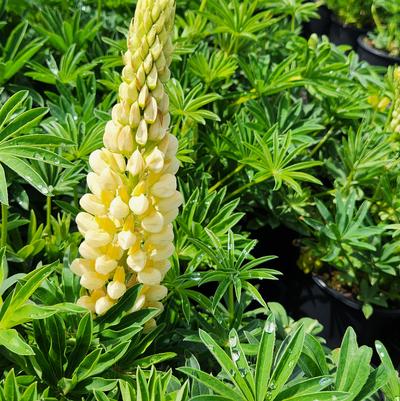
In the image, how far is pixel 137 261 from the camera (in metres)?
1.24

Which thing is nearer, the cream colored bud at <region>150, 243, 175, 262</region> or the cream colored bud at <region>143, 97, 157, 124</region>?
the cream colored bud at <region>143, 97, 157, 124</region>

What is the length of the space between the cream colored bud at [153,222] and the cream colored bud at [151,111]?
206 mm

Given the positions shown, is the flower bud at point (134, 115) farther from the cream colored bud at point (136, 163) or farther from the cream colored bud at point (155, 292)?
the cream colored bud at point (155, 292)

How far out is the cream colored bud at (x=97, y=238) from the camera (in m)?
1.22

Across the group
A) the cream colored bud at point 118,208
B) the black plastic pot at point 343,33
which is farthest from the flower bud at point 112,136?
the black plastic pot at point 343,33

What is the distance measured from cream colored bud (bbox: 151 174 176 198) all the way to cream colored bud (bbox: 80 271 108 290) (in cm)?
24

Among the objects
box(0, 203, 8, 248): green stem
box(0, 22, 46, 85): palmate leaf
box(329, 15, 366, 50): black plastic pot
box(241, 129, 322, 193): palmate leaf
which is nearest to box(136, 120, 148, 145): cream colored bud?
box(0, 203, 8, 248): green stem

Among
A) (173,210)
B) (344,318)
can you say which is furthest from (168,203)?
(344,318)

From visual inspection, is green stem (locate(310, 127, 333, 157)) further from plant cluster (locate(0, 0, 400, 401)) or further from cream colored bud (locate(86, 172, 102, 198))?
cream colored bud (locate(86, 172, 102, 198))

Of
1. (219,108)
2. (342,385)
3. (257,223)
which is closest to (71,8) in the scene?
A: (219,108)

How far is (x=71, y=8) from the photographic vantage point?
267 cm

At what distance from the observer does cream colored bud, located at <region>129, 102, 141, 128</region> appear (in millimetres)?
1161

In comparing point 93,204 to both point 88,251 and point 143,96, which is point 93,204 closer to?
point 88,251

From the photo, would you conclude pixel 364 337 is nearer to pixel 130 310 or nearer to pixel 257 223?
pixel 257 223
